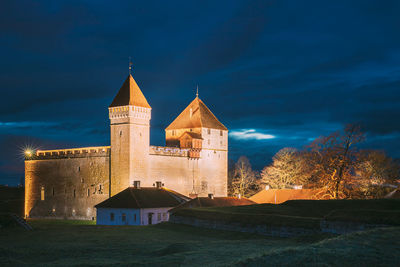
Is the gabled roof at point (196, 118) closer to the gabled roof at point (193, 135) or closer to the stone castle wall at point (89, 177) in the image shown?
the gabled roof at point (193, 135)

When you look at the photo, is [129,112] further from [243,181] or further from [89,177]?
[243,181]

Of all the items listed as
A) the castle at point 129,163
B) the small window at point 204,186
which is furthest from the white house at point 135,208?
the small window at point 204,186

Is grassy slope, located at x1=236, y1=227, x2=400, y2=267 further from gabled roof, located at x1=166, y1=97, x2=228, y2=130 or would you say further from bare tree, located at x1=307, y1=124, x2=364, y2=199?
gabled roof, located at x1=166, y1=97, x2=228, y2=130

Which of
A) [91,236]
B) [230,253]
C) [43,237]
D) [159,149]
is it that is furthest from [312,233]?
[159,149]

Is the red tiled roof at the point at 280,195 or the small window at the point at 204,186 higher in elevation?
the small window at the point at 204,186

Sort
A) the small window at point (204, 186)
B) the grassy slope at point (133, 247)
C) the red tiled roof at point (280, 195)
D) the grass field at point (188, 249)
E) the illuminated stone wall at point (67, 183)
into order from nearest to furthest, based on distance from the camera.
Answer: the grass field at point (188, 249), the grassy slope at point (133, 247), the red tiled roof at point (280, 195), the illuminated stone wall at point (67, 183), the small window at point (204, 186)

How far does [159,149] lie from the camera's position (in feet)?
183

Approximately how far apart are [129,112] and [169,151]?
8.47 metres

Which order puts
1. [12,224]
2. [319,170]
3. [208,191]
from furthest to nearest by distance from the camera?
[208,191], [319,170], [12,224]

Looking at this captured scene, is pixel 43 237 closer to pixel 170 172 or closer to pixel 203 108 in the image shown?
pixel 170 172

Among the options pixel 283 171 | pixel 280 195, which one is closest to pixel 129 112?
pixel 280 195

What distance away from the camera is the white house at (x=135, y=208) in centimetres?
4344

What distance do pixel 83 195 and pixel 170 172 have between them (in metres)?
10.2

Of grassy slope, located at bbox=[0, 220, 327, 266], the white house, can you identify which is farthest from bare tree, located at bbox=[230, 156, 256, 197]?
grassy slope, located at bbox=[0, 220, 327, 266]
